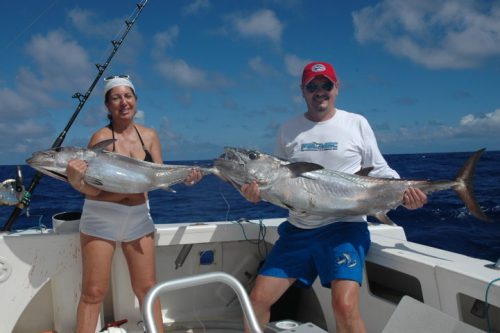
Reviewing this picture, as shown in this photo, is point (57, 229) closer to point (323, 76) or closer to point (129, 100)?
point (129, 100)

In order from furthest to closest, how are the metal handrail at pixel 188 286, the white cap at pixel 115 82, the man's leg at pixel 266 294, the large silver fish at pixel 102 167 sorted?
the white cap at pixel 115 82 → the large silver fish at pixel 102 167 → the man's leg at pixel 266 294 → the metal handrail at pixel 188 286

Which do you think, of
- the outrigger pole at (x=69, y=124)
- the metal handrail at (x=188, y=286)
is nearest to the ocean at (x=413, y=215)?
the outrigger pole at (x=69, y=124)

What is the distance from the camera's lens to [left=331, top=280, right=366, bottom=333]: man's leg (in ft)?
7.38

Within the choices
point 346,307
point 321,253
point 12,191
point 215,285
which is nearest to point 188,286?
point 346,307

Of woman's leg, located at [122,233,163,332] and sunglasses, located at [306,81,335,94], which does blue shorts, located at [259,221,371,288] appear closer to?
woman's leg, located at [122,233,163,332]

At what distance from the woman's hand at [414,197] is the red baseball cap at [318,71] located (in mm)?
827

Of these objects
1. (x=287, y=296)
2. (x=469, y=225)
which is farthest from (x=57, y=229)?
(x=469, y=225)

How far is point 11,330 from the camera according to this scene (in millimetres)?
2816

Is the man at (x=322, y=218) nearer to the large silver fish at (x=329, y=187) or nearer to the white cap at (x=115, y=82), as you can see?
the large silver fish at (x=329, y=187)

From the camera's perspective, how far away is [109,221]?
2.64 m

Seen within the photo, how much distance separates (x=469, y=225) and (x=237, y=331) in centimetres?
583

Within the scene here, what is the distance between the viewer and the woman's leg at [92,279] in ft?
8.55

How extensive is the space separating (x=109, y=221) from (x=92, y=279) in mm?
358

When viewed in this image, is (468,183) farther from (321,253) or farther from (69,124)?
(69,124)
